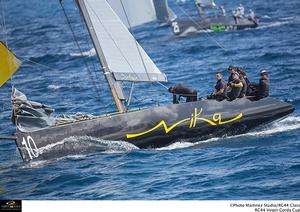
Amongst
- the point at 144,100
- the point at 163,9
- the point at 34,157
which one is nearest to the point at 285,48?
the point at 144,100

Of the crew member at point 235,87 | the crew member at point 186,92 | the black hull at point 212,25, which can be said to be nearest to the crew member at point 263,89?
the crew member at point 235,87

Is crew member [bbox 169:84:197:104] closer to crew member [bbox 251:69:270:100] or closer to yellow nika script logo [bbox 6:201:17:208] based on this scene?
crew member [bbox 251:69:270:100]

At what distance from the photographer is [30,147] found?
46.5 ft

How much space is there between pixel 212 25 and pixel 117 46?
15335mm

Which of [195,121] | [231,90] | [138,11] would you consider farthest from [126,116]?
[138,11]

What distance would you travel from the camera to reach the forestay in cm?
1503

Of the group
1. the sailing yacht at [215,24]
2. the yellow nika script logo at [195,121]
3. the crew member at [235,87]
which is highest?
the crew member at [235,87]

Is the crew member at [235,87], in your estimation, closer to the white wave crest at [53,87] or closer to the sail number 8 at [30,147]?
the sail number 8 at [30,147]

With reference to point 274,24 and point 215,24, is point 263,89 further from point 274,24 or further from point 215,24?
point 215,24

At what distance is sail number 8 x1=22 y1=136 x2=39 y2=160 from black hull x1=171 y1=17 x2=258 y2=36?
16.4 metres

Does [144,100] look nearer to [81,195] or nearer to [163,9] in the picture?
[81,195]

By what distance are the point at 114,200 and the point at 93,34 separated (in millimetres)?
4417

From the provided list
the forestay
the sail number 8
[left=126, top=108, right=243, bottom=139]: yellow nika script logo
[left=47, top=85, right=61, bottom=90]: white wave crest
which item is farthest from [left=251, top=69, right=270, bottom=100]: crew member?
[left=47, top=85, right=61, bottom=90]: white wave crest

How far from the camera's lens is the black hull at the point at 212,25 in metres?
29.5
